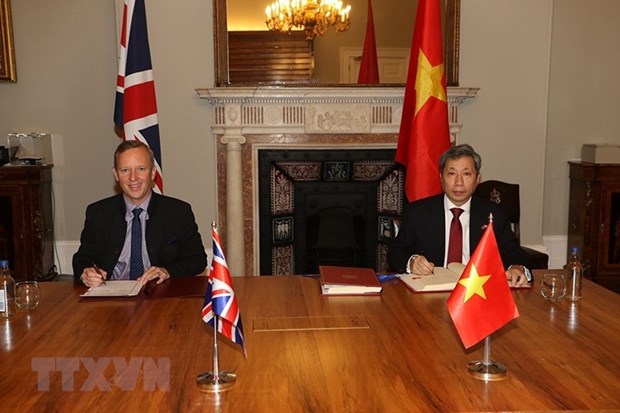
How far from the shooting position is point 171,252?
260 cm

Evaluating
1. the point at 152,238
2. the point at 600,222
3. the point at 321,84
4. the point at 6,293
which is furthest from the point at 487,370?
the point at 600,222

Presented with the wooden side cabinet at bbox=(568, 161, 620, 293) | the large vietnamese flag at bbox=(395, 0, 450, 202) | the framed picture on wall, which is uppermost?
the framed picture on wall

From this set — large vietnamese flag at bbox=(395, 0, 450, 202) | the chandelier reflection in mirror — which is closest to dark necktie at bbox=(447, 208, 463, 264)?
large vietnamese flag at bbox=(395, 0, 450, 202)

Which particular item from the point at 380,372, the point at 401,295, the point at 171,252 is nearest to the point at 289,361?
the point at 380,372

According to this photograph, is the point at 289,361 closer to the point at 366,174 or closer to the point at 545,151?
the point at 366,174

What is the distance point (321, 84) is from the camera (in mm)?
4398

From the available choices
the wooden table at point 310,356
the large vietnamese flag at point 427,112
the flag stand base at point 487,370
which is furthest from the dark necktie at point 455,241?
the flag stand base at point 487,370

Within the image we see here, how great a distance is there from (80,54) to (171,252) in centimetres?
254

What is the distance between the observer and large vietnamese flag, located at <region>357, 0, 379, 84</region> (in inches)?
175

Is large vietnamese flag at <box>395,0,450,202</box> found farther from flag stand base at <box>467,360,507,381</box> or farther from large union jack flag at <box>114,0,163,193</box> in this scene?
flag stand base at <box>467,360,507,381</box>

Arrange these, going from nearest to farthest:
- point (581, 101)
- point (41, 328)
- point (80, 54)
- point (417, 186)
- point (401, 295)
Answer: point (41, 328)
point (401, 295)
point (417, 186)
point (80, 54)
point (581, 101)

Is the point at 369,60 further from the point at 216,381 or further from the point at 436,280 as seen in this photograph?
the point at 216,381

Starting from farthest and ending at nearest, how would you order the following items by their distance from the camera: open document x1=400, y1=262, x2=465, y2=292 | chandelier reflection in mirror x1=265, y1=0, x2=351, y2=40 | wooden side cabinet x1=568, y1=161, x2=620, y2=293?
wooden side cabinet x1=568, y1=161, x2=620, y2=293, chandelier reflection in mirror x1=265, y1=0, x2=351, y2=40, open document x1=400, y1=262, x2=465, y2=292

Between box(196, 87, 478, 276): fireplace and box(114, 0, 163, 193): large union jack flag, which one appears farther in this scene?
box(196, 87, 478, 276): fireplace
